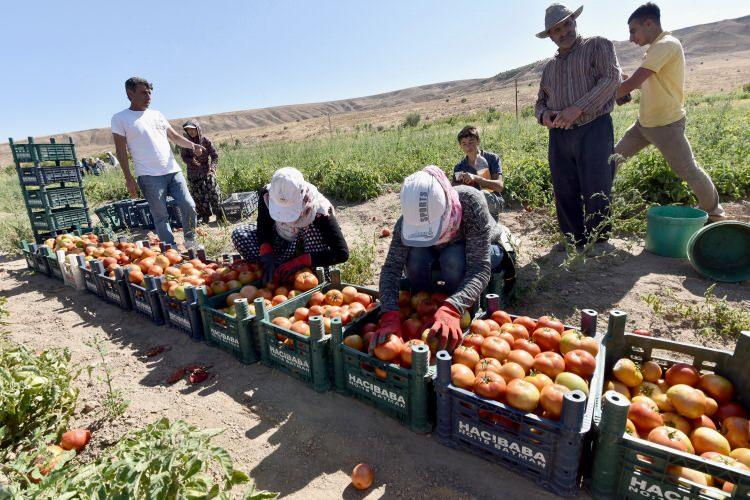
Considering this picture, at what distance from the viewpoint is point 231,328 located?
3041 mm

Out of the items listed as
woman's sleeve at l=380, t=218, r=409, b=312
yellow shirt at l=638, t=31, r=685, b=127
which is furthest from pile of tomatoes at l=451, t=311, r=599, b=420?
yellow shirt at l=638, t=31, r=685, b=127

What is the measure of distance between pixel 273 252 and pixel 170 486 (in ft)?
8.08

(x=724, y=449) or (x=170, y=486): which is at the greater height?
(x=170, y=486)

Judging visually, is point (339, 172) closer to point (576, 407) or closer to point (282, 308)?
point (282, 308)

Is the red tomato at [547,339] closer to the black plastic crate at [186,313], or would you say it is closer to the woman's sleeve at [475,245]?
the woman's sleeve at [475,245]

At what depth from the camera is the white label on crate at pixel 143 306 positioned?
3791mm

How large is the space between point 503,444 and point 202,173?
6904 millimetres

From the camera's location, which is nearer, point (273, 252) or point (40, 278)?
point (273, 252)

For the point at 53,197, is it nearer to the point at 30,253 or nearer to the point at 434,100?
the point at 30,253

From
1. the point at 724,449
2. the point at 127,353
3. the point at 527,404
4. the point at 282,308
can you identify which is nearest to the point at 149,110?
the point at 127,353

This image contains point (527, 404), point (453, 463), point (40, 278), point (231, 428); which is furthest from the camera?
point (40, 278)

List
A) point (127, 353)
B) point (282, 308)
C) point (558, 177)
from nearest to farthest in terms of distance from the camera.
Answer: point (282, 308) → point (127, 353) → point (558, 177)

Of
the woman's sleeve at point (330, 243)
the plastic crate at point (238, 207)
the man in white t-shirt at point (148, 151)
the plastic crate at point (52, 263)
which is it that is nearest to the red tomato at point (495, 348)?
the woman's sleeve at point (330, 243)

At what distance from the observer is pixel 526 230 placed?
215 inches
